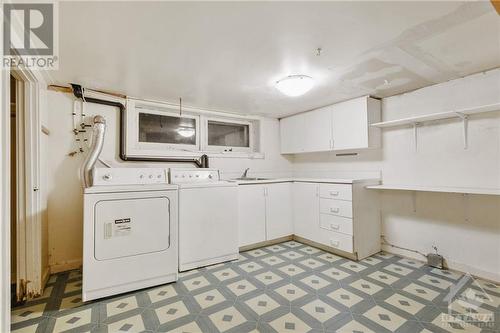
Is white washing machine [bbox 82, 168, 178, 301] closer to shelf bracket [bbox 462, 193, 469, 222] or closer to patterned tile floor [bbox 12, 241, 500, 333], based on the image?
patterned tile floor [bbox 12, 241, 500, 333]

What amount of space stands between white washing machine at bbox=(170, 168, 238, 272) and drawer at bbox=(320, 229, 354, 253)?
117 centimetres

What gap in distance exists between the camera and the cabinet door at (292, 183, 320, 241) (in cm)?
327

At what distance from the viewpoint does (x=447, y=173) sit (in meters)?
2.59

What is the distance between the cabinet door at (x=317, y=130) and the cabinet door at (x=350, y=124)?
9 cm

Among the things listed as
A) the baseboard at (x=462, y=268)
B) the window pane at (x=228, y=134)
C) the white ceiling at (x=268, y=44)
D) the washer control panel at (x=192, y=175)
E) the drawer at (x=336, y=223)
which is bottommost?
the baseboard at (x=462, y=268)

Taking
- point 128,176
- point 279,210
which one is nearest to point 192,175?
point 128,176

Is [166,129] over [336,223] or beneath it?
over

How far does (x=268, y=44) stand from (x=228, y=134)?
227 cm

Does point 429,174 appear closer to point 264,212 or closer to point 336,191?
point 336,191

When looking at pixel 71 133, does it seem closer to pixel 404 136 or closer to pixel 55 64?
pixel 55 64

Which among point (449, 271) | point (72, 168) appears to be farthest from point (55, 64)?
point (449, 271)

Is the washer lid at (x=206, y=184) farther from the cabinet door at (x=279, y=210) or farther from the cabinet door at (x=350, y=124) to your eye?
the cabinet door at (x=350, y=124)

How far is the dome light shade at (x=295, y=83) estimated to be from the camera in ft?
7.64

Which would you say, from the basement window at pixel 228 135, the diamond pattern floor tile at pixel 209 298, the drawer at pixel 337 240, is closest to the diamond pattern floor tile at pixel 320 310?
the diamond pattern floor tile at pixel 209 298
